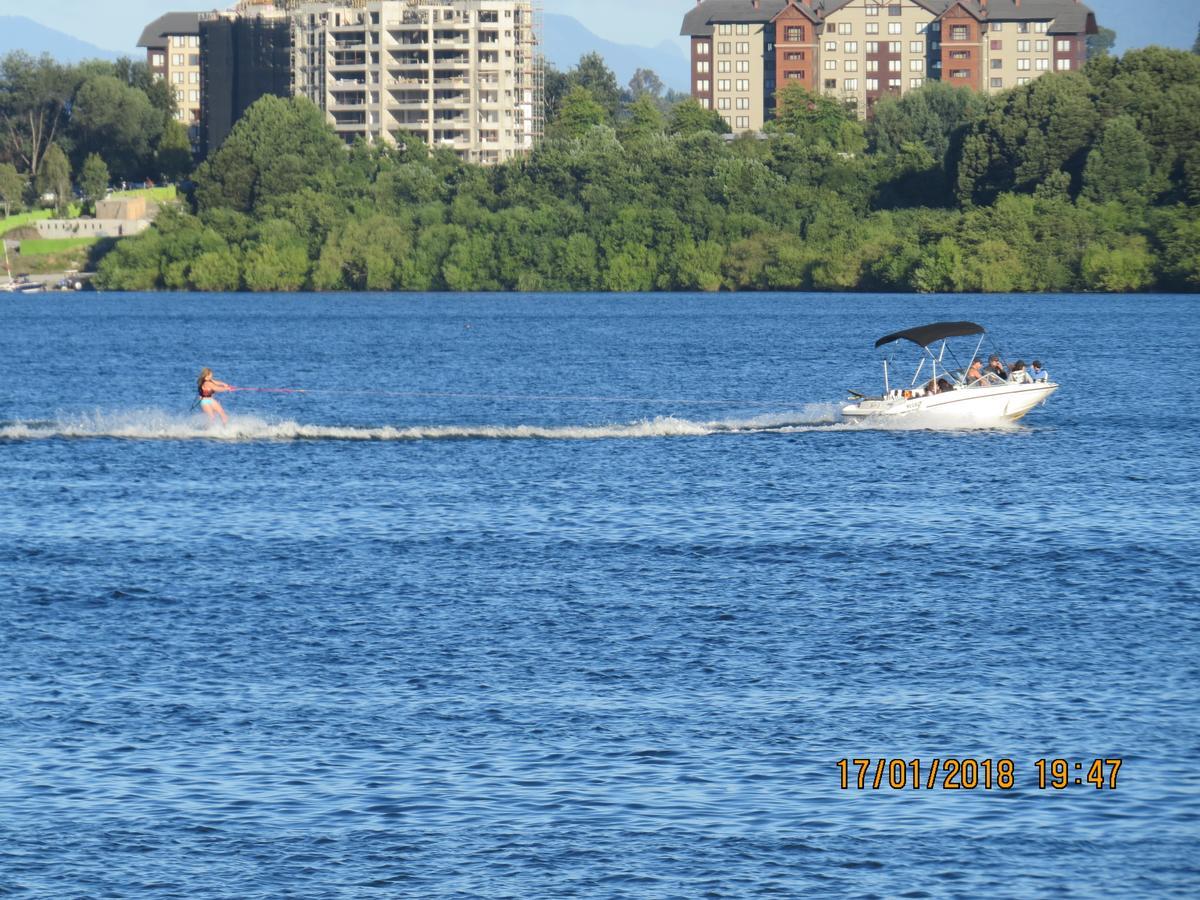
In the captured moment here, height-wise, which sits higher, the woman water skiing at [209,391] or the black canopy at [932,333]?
the black canopy at [932,333]

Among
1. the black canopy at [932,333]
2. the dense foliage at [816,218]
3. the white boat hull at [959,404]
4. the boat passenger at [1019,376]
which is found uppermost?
the dense foliage at [816,218]

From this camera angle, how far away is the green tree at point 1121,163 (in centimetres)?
16812

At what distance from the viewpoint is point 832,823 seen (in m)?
22.6

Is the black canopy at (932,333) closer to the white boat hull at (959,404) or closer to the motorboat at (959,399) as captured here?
the motorboat at (959,399)

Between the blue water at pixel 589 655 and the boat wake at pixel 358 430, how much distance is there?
0.20 meters

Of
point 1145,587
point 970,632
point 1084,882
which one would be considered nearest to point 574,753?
point 1084,882

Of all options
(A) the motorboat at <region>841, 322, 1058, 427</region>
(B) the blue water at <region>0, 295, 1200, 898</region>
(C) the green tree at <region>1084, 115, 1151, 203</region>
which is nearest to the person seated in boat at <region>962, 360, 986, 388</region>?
(A) the motorboat at <region>841, 322, 1058, 427</region>

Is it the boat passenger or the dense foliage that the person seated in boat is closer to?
the boat passenger

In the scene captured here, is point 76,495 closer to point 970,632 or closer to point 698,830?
point 970,632

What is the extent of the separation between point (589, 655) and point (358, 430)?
33455 millimetres

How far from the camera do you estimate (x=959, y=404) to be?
6200 cm

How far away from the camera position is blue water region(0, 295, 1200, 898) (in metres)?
21.8
